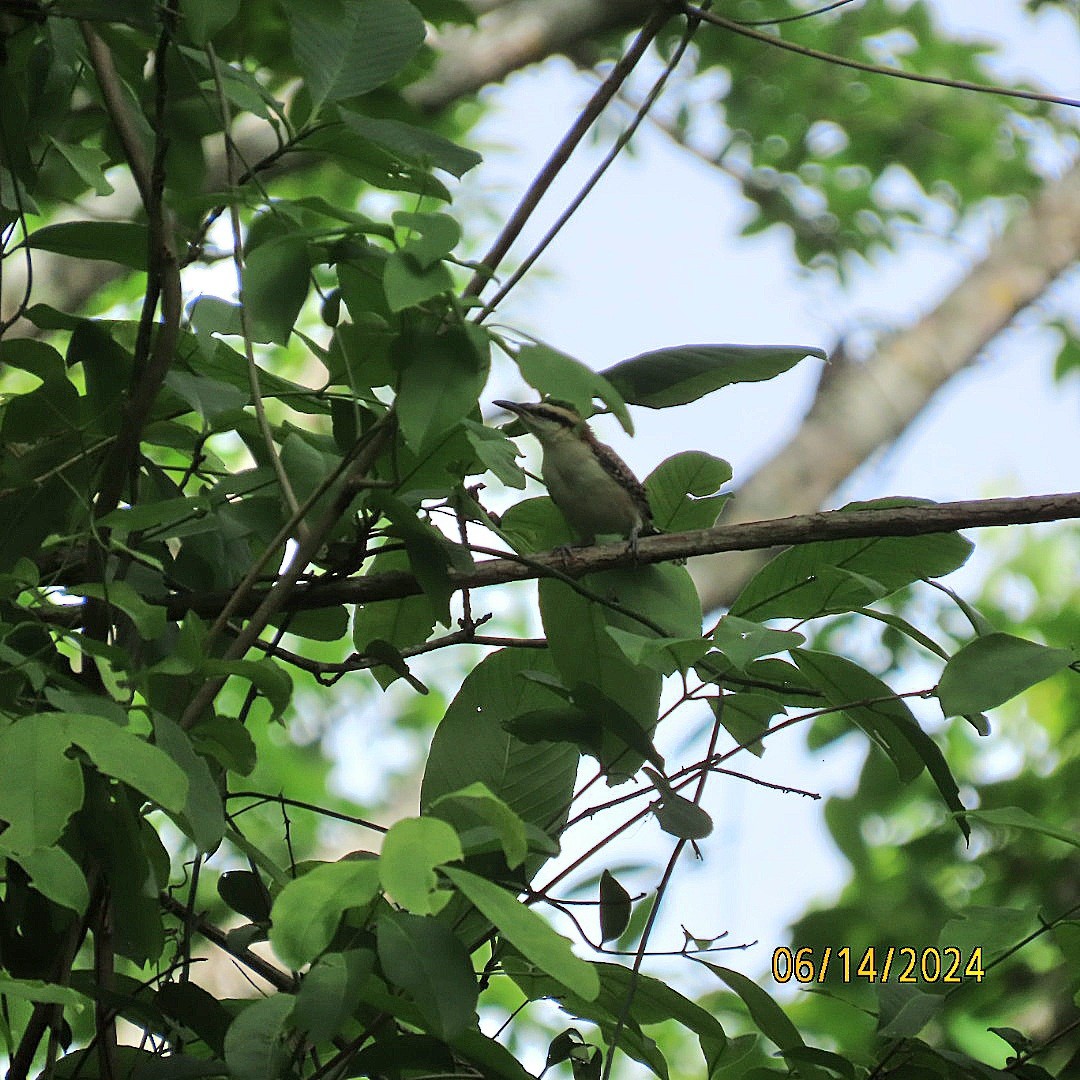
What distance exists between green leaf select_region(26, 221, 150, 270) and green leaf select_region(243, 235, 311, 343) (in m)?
0.42

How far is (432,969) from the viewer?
3.92 feet

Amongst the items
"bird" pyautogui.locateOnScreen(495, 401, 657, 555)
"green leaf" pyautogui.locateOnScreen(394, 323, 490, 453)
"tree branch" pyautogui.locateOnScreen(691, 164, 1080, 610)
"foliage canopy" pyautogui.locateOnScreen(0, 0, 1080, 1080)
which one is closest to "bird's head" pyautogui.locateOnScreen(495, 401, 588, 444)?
"bird" pyautogui.locateOnScreen(495, 401, 657, 555)

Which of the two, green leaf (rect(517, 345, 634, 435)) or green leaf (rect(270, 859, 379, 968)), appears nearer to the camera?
green leaf (rect(270, 859, 379, 968))

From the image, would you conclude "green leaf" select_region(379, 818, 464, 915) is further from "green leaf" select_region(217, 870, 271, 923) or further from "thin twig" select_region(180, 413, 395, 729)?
"green leaf" select_region(217, 870, 271, 923)

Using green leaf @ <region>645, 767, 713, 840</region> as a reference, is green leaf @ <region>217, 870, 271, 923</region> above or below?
below

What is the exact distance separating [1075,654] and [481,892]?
0.82 metres

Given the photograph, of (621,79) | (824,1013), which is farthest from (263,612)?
(824,1013)

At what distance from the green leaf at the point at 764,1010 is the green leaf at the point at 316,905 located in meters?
0.72

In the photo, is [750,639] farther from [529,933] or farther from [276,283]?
[276,283]

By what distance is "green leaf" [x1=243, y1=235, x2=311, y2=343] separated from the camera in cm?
139

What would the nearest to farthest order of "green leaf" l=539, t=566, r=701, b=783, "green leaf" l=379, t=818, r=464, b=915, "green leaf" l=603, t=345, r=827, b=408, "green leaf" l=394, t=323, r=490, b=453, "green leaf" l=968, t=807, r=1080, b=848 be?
"green leaf" l=379, t=818, r=464, b=915
"green leaf" l=394, t=323, r=490, b=453
"green leaf" l=968, t=807, r=1080, b=848
"green leaf" l=603, t=345, r=827, b=408
"green leaf" l=539, t=566, r=701, b=783

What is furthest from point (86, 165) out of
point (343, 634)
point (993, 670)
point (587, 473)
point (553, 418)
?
point (553, 418)

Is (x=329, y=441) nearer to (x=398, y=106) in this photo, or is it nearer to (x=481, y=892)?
(x=481, y=892)

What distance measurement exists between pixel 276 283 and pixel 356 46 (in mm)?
540
